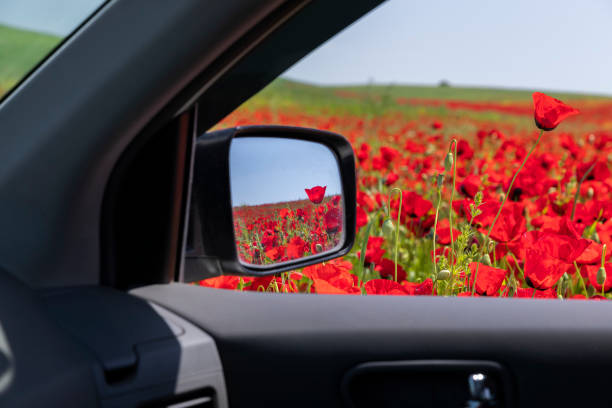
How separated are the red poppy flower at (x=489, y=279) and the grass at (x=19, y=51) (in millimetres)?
748

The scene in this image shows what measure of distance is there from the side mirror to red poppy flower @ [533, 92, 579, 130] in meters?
0.38

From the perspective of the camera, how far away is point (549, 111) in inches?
45.4

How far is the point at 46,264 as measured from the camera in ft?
2.51

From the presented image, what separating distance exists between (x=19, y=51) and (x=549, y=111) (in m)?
0.92

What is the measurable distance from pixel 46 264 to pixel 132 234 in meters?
0.12

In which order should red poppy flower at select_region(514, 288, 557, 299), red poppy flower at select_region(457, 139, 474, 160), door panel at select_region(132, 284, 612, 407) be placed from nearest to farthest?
door panel at select_region(132, 284, 612, 407)
red poppy flower at select_region(514, 288, 557, 299)
red poppy flower at select_region(457, 139, 474, 160)

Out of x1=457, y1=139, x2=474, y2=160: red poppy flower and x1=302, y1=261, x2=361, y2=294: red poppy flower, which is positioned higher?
x1=457, y1=139, x2=474, y2=160: red poppy flower

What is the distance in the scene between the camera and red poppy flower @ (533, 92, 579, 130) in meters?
1.14

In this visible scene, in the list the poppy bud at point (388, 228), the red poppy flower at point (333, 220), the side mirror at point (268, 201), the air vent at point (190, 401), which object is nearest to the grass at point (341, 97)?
the side mirror at point (268, 201)

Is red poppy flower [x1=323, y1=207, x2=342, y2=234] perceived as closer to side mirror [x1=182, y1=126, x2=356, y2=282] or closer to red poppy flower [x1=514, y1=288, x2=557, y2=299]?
side mirror [x1=182, y1=126, x2=356, y2=282]

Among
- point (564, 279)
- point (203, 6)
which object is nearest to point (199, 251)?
point (203, 6)

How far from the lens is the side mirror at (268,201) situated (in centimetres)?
84

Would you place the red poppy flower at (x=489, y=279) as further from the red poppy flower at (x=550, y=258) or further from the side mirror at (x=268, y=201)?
the side mirror at (x=268, y=201)

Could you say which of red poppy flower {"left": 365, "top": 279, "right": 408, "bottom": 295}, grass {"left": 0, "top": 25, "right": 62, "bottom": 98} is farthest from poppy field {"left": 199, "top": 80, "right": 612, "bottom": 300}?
grass {"left": 0, "top": 25, "right": 62, "bottom": 98}
